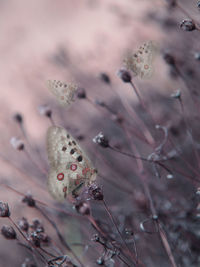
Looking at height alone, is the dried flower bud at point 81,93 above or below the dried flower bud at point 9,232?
above

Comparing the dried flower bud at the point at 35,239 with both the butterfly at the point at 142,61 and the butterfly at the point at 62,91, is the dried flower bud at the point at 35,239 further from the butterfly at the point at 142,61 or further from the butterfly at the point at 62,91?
the butterfly at the point at 142,61

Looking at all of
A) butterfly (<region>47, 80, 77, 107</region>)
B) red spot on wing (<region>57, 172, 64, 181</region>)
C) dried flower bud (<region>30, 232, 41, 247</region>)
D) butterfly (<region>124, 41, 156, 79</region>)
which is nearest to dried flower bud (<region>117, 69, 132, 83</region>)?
butterfly (<region>124, 41, 156, 79</region>)

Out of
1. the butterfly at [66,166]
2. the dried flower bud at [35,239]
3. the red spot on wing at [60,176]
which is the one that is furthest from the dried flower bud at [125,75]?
the dried flower bud at [35,239]

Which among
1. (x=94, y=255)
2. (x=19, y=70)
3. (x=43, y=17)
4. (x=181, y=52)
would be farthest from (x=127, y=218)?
(x=43, y=17)

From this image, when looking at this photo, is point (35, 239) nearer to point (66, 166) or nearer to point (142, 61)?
point (66, 166)

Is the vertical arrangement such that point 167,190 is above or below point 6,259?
above

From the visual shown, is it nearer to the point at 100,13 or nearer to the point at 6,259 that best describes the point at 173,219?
the point at 6,259

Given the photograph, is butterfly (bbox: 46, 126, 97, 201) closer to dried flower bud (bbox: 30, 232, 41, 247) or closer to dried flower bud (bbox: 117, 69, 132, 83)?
dried flower bud (bbox: 30, 232, 41, 247)
